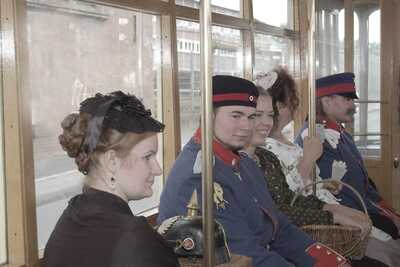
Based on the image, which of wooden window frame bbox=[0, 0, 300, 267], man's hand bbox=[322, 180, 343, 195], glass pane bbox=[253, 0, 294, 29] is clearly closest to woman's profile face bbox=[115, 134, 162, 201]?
wooden window frame bbox=[0, 0, 300, 267]

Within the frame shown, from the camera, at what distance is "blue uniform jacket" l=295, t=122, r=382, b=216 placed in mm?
2518

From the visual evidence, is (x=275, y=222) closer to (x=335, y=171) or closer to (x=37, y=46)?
(x=335, y=171)

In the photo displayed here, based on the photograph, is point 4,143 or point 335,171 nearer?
point 4,143

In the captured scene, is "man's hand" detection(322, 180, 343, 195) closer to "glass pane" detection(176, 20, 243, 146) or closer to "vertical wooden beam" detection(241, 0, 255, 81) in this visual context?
"glass pane" detection(176, 20, 243, 146)

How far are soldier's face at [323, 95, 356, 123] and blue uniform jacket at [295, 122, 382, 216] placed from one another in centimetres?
5

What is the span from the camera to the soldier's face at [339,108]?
2660 mm

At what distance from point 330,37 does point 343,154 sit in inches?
72.7

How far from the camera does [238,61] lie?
11.1ft

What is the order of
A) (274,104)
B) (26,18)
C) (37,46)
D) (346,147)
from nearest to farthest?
(26,18), (37,46), (274,104), (346,147)

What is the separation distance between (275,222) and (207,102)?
37.4 inches

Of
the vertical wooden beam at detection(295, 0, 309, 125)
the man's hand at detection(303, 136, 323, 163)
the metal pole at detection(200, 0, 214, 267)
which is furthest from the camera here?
the vertical wooden beam at detection(295, 0, 309, 125)

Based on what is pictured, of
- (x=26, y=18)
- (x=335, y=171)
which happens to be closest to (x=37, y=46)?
(x=26, y=18)

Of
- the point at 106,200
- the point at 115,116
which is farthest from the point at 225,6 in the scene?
the point at 106,200

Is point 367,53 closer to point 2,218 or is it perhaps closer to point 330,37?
point 330,37
